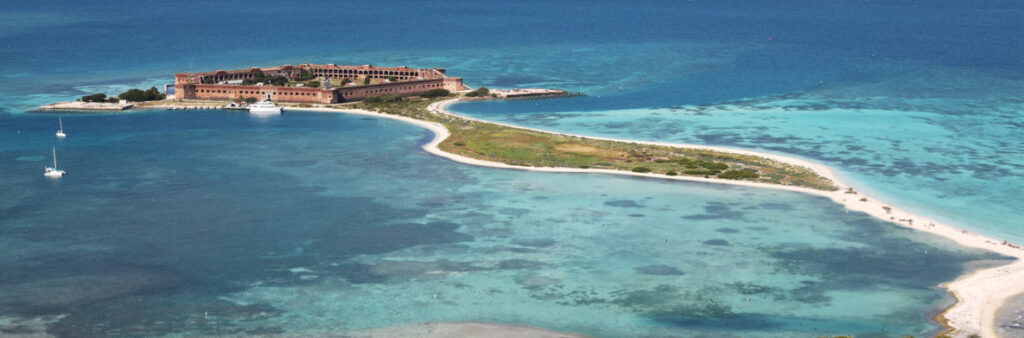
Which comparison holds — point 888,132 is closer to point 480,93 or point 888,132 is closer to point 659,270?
point 480,93

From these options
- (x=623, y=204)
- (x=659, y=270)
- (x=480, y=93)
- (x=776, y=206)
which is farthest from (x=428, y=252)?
(x=480, y=93)

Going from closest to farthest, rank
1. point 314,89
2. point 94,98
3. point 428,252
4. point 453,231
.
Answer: point 428,252 < point 453,231 < point 94,98 < point 314,89

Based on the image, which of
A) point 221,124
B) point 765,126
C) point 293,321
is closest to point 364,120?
point 221,124

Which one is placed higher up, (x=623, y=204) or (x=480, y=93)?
(x=480, y=93)

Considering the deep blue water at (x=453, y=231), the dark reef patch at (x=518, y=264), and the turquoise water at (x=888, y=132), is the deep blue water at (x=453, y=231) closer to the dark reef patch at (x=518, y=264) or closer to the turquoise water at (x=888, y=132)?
the dark reef patch at (x=518, y=264)

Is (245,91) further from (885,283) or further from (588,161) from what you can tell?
(885,283)

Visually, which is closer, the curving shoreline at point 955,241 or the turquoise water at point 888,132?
Answer: the curving shoreline at point 955,241

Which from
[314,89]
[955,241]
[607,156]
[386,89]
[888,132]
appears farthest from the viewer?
[386,89]

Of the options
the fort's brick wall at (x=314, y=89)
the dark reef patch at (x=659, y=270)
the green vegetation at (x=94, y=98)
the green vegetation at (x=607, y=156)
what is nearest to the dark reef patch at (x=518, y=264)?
the dark reef patch at (x=659, y=270)
